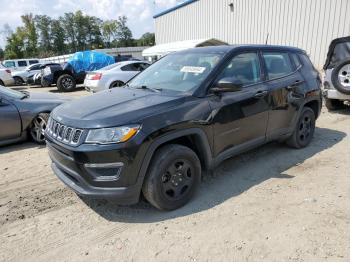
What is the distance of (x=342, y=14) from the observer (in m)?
13.2

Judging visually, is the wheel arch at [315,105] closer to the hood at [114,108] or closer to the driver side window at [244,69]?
the driver side window at [244,69]

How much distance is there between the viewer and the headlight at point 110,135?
3000mm

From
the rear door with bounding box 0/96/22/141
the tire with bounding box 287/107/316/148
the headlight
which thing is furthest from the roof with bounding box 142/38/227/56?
the headlight

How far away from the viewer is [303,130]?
210 inches

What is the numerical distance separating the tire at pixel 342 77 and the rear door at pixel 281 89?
→ 2.53 m

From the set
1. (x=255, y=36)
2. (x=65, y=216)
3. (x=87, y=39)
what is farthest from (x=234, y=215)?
(x=87, y=39)

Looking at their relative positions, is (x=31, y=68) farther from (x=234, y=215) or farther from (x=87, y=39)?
(x=87, y=39)

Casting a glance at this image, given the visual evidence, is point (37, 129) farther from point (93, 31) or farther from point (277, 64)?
point (93, 31)

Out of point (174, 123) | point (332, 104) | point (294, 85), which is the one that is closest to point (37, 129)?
point (174, 123)

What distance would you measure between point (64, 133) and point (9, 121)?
303 centimetres

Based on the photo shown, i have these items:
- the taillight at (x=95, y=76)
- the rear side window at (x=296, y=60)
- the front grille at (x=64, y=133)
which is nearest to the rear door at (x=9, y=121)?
the front grille at (x=64, y=133)

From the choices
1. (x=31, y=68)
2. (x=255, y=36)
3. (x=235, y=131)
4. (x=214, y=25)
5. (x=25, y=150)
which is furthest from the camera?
(x=31, y=68)

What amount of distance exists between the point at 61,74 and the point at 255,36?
10.6 m

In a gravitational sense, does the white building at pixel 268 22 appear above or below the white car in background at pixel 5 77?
above
